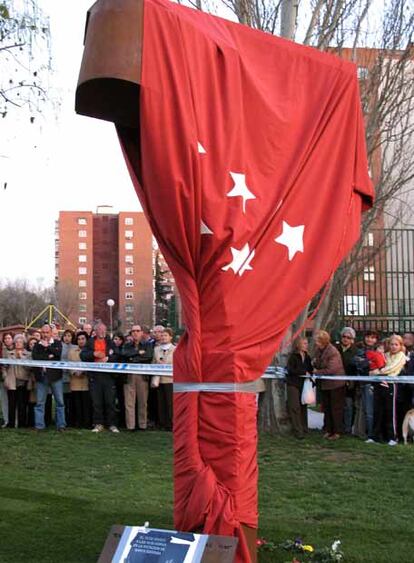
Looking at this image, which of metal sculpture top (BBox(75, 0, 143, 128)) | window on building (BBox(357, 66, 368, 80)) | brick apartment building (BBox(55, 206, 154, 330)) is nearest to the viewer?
metal sculpture top (BBox(75, 0, 143, 128))

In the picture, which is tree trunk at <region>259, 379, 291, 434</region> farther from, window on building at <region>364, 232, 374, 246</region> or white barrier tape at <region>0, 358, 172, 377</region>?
window on building at <region>364, 232, 374, 246</region>

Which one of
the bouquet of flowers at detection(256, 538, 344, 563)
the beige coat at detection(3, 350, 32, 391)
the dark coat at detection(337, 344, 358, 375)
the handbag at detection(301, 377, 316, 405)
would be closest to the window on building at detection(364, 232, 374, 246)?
the dark coat at detection(337, 344, 358, 375)

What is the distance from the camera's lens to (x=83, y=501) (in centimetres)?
750

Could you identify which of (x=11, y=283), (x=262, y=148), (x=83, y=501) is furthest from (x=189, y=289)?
(x=11, y=283)

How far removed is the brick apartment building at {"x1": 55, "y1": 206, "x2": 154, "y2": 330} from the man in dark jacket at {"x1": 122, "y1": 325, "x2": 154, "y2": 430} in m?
100.0

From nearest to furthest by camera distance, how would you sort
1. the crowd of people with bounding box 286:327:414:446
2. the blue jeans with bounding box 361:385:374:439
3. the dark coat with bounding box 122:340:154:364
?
the crowd of people with bounding box 286:327:414:446
the blue jeans with bounding box 361:385:374:439
the dark coat with bounding box 122:340:154:364

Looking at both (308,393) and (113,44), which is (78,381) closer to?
(308,393)

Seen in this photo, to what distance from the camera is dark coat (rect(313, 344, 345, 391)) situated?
12398mm

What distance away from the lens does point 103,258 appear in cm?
12081

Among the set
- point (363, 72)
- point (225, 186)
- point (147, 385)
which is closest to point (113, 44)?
point (225, 186)

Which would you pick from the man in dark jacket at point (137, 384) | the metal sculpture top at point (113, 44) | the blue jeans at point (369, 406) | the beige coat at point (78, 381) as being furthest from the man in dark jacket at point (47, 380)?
the metal sculpture top at point (113, 44)

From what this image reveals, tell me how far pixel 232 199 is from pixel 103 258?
11771 centimetres

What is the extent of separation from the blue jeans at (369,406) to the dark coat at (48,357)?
5.57m

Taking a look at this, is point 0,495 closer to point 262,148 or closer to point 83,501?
point 83,501
